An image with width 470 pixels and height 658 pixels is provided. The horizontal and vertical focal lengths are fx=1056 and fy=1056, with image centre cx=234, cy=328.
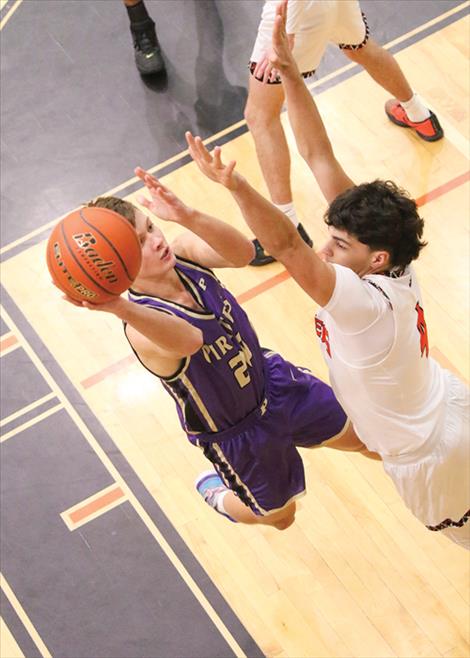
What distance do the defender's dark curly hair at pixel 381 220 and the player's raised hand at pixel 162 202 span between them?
2.11 ft

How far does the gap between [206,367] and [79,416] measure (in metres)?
2.01

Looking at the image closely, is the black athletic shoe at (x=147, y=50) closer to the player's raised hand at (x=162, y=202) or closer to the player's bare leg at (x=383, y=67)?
the player's bare leg at (x=383, y=67)

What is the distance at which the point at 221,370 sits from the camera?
14.4ft

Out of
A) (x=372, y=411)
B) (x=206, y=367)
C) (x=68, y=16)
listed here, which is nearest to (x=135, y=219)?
(x=206, y=367)

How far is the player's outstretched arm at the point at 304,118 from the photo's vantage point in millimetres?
4383

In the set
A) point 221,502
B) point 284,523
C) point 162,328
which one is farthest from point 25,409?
point 162,328

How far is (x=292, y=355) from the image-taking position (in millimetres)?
6074

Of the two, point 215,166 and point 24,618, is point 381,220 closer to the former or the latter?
point 215,166

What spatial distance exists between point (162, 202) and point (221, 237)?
1.25 feet

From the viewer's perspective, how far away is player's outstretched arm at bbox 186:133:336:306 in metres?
3.71

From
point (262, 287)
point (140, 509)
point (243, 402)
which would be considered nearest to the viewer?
point (243, 402)

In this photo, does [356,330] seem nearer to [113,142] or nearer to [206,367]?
[206,367]

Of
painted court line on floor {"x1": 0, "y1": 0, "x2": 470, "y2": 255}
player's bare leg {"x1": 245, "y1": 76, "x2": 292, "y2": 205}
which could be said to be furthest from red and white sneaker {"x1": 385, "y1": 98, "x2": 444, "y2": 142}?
player's bare leg {"x1": 245, "y1": 76, "x2": 292, "y2": 205}

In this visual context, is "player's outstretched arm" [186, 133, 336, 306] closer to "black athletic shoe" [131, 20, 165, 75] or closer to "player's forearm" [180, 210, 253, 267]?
"player's forearm" [180, 210, 253, 267]
